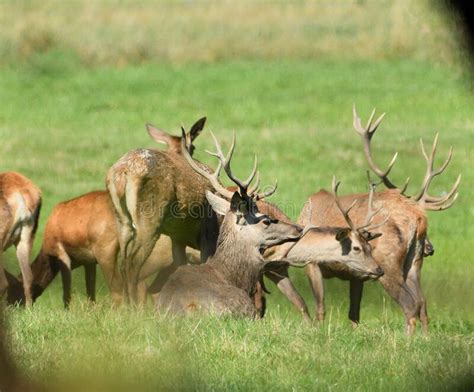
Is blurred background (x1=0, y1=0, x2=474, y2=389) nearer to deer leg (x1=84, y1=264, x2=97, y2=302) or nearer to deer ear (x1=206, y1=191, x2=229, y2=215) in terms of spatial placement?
deer leg (x1=84, y1=264, x2=97, y2=302)

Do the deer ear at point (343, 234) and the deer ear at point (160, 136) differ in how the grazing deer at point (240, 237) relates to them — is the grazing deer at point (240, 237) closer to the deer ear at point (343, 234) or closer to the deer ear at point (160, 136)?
the deer ear at point (343, 234)

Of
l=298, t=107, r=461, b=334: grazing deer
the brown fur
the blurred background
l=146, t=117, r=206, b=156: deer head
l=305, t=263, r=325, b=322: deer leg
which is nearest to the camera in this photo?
the blurred background

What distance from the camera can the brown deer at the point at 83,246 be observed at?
11.0 metres

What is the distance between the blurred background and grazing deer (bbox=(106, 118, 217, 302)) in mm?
902

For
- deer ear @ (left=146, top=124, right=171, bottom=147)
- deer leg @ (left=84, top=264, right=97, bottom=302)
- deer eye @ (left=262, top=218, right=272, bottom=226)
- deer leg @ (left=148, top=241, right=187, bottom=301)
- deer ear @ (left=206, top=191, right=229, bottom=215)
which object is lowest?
deer leg @ (left=84, top=264, right=97, bottom=302)

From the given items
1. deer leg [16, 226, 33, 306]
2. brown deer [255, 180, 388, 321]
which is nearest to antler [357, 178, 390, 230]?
brown deer [255, 180, 388, 321]

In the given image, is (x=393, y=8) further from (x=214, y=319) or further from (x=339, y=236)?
(x=214, y=319)

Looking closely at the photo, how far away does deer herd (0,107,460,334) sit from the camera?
9.18 metres

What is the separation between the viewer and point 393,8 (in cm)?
3120

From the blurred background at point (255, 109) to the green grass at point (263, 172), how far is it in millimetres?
34

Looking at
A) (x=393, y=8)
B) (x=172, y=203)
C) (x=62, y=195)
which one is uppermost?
(x=393, y=8)

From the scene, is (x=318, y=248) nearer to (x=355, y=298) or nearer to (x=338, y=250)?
(x=338, y=250)

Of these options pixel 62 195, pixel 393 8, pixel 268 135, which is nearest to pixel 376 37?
pixel 393 8

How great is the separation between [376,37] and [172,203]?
20.4 meters
